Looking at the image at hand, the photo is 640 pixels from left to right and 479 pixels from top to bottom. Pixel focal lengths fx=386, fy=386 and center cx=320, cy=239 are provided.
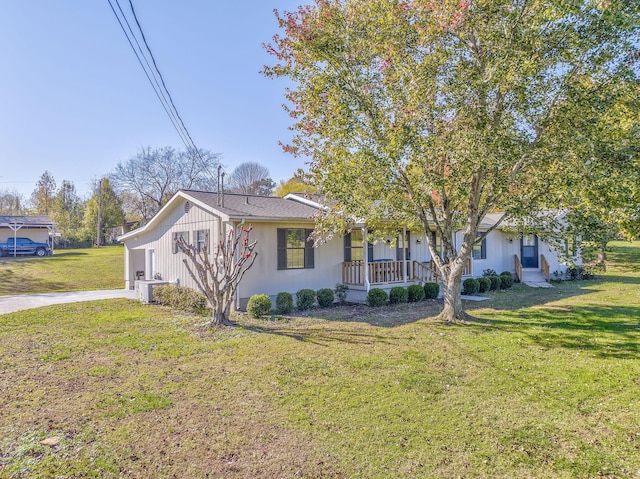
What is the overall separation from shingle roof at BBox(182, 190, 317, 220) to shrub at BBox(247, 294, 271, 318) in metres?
2.23

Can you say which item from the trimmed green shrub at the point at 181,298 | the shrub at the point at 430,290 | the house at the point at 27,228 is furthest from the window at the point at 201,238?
the house at the point at 27,228

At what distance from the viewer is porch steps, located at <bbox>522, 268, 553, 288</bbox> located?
676 inches

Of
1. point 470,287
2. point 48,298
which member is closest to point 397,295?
point 470,287

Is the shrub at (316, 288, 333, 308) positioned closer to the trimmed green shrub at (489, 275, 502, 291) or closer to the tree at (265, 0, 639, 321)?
the tree at (265, 0, 639, 321)

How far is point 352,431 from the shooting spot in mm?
4035

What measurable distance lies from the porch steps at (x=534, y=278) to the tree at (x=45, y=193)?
4741cm

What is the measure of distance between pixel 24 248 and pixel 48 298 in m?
18.0

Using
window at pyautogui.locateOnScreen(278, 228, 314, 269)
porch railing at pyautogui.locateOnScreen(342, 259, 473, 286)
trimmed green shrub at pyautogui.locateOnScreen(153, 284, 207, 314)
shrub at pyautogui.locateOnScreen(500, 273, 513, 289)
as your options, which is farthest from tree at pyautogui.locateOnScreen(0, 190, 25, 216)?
shrub at pyautogui.locateOnScreen(500, 273, 513, 289)

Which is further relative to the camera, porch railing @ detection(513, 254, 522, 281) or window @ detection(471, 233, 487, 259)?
porch railing @ detection(513, 254, 522, 281)

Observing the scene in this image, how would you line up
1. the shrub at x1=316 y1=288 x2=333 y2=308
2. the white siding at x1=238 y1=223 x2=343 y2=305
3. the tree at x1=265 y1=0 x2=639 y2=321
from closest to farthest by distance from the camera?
the tree at x1=265 y1=0 x2=639 y2=321 < the white siding at x1=238 y1=223 x2=343 y2=305 < the shrub at x1=316 y1=288 x2=333 y2=308

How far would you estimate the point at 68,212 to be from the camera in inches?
1582

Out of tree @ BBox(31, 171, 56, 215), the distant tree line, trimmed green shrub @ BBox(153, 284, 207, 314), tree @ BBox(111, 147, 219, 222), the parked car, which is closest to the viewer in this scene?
trimmed green shrub @ BBox(153, 284, 207, 314)

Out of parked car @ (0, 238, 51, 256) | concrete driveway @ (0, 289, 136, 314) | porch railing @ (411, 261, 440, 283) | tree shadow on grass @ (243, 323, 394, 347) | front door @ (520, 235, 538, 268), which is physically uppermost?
parked car @ (0, 238, 51, 256)

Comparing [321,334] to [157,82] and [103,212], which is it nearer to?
[157,82]
